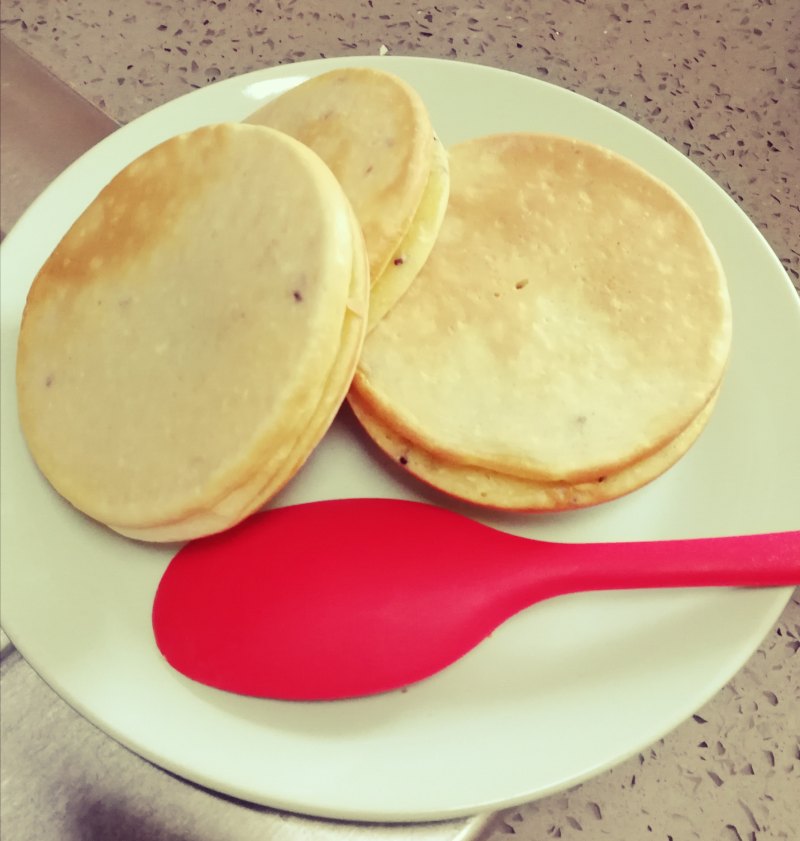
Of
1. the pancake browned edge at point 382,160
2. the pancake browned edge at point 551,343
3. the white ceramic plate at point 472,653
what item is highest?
the pancake browned edge at point 382,160

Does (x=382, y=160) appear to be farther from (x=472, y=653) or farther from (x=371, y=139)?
(x=472, y=653)

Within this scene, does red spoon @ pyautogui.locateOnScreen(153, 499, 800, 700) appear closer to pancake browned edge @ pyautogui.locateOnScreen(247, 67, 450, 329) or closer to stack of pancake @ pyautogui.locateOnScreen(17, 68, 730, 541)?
stack of pancake @ pyautogui.locateOnScreen(17, 68, 730, 541)

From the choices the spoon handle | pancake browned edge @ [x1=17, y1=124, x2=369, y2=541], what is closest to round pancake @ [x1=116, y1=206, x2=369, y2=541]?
pancake browned edge @ [x1=17, y1=124, x2=369, y2=541]

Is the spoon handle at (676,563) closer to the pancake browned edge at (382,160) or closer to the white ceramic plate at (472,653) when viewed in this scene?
the white ceramic plate at (472,653)

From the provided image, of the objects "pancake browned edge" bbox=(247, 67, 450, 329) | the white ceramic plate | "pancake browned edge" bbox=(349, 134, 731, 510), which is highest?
"pancake browned edge" bbox=(247, 67, 450, 329)

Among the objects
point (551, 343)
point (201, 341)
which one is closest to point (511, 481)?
point (551, 343)

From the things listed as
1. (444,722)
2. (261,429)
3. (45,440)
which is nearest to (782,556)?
(444,722)

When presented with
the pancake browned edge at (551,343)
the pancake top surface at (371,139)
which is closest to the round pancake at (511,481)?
the pancake browned edge at (551,343)

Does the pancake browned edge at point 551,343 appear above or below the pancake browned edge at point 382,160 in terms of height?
below
